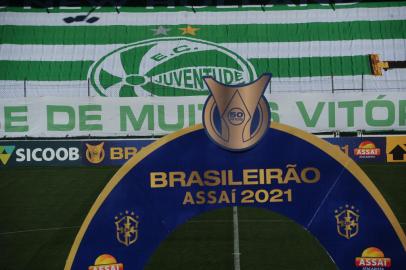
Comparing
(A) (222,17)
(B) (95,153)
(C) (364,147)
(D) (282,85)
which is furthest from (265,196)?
(A) (222,17)

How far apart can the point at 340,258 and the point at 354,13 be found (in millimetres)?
34339

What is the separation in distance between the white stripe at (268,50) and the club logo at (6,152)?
15.2 metres

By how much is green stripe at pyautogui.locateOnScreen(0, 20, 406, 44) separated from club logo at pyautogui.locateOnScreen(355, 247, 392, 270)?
106ft

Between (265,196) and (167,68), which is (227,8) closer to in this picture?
(167,68)

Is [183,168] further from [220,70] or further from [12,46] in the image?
[12,46]

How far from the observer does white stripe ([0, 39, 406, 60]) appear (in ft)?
128

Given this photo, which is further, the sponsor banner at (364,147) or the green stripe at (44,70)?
the green stripe at (44,70)

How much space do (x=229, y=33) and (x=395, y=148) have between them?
1717 centimetres

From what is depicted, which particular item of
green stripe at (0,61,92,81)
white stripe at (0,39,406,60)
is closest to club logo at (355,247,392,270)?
white stripe at (0,39,406,60)

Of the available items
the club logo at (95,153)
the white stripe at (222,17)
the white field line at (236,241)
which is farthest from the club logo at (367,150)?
the white stripe at (222,17)

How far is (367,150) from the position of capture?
25.2 metres

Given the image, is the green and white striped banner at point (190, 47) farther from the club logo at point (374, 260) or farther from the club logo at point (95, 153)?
the club logo at point (374, 260)

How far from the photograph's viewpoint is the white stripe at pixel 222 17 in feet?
132

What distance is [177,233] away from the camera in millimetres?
17609
